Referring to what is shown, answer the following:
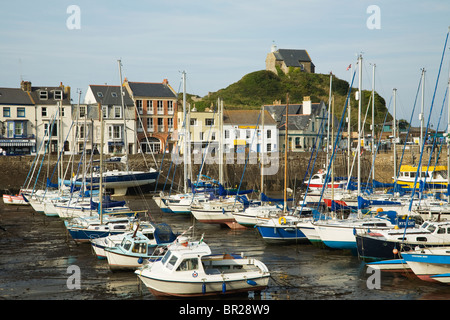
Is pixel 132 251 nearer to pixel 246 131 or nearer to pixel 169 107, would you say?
pixel 246 131

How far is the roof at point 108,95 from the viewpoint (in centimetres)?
7269

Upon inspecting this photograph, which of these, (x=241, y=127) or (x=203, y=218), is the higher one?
(x=241, y=127)

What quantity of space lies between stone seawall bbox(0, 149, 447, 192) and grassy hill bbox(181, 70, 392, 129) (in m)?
49.5

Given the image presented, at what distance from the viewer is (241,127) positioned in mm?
75688

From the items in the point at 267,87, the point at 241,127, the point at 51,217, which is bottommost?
the point at 51,217

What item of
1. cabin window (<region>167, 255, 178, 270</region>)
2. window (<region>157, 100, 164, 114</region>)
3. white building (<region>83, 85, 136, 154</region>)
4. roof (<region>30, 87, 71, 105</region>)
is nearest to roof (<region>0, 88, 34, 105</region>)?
roof (<region>30, 87, 71, 105</region>)

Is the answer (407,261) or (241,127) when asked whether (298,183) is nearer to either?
(241,127)

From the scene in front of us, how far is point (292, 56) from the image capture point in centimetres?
13188

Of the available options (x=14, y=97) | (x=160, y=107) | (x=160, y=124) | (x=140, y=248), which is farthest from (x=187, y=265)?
(x=14, y=97)

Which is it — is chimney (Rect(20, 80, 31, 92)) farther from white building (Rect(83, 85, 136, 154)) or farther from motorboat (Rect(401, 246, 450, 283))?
motorboat (Rect(401, 246, 450, 283))
